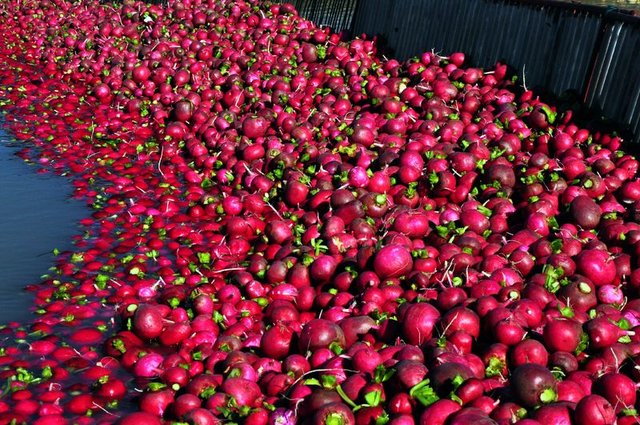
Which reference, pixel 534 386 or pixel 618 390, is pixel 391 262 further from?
pixel 618 390

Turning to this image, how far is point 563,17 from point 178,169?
6022 mm

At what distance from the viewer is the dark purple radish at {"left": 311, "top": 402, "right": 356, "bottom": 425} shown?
379cm

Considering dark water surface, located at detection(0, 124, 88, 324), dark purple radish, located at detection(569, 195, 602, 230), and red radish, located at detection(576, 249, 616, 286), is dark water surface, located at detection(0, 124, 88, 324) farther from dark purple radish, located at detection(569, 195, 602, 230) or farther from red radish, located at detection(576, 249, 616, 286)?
dark purple radish, located at detection(569, 195, 602, 230)

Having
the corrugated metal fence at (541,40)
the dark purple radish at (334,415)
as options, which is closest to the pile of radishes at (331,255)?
the dark purple radish at (334,415)

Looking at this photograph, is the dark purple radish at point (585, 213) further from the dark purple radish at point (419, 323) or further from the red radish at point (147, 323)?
the red radish at point (147, 323)

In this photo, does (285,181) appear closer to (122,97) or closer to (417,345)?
(417,345)

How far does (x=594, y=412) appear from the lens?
3.57 m

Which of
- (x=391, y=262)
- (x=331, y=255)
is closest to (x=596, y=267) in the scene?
(x=391, y=262)

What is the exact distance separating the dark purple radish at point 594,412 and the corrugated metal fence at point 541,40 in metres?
5.47

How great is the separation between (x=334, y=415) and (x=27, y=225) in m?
5.14

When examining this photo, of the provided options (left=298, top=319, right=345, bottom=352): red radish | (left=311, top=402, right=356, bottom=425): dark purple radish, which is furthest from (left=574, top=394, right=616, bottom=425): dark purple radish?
(left=298, top=319, right=345, bottom=352): red radish

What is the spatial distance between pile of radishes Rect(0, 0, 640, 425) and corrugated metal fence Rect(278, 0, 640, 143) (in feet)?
1.53

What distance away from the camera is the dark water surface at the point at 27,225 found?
20.2 ft

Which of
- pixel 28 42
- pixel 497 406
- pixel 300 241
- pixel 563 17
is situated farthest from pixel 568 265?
pixel 28 42
